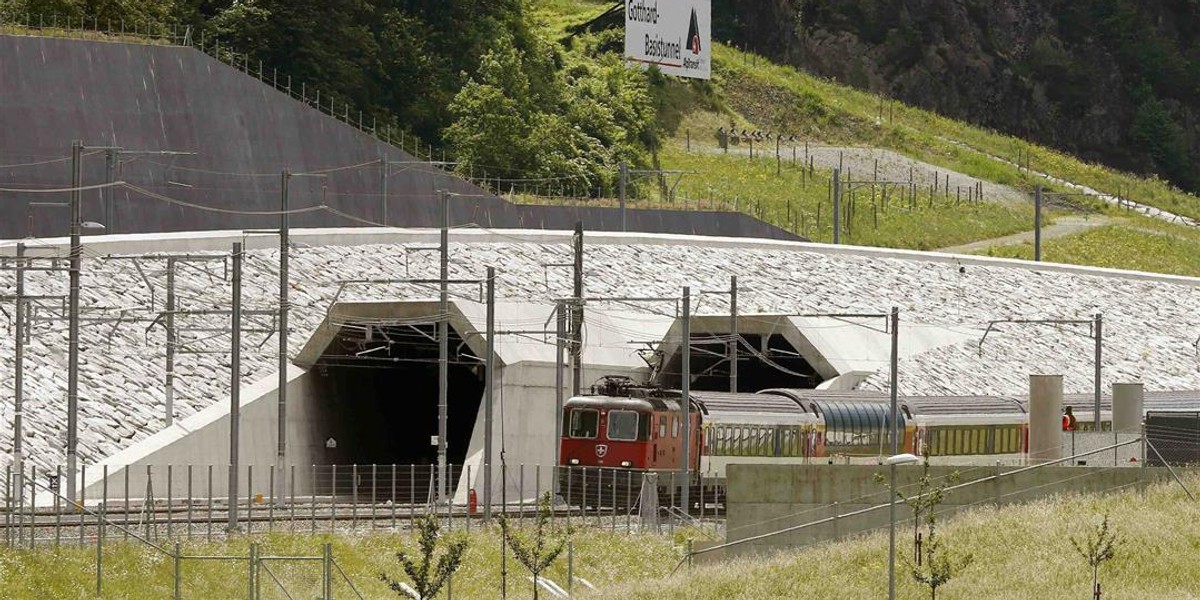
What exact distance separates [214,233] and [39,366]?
1169 centimetres

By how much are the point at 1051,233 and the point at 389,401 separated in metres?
62.8

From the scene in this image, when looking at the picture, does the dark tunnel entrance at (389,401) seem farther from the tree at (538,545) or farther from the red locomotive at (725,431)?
the tree at (538,545)

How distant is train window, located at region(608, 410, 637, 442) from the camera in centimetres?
6022

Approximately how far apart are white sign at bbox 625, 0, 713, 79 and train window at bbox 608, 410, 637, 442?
75.6m

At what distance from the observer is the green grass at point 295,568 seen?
141ft

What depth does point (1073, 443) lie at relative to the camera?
184 feet

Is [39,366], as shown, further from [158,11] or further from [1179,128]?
[1179,128]

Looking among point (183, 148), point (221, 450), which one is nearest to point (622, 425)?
point (221, 450)

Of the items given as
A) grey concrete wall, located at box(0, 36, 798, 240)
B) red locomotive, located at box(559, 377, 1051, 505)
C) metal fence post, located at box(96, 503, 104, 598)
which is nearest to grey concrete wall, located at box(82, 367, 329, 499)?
red locomotive, located at box(559, 377, 1051, 505)

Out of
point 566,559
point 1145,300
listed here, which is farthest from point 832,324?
point 566,559

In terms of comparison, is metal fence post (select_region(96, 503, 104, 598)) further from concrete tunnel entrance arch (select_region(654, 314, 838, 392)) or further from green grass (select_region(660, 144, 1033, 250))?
green grass (select_region(660, 144, 1033, 250))

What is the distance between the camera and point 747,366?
86.4 m

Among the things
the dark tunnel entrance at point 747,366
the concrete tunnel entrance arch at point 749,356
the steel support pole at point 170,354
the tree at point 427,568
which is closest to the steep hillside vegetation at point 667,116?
the dark tunnel entrance at point 747,366

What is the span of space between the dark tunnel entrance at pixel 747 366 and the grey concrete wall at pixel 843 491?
2273 centimetres
